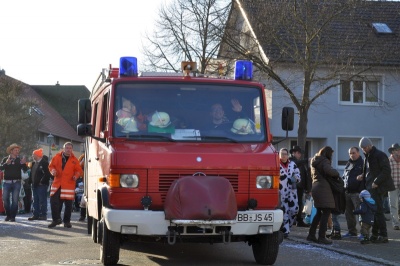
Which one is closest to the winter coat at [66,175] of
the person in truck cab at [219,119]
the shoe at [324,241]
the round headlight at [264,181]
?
the shoe at [324,241]

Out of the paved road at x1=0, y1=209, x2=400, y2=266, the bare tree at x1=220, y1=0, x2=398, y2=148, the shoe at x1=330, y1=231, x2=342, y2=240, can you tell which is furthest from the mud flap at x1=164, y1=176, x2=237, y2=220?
the bare tree at x1=220, y1=0, x2=398, y2=148

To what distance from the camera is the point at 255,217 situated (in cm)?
1048

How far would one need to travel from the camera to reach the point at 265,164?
420 inches

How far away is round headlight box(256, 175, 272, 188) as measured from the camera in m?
10.7

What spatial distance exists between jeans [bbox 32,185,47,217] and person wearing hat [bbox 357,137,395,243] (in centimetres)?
957

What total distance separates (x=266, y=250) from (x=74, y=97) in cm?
9531

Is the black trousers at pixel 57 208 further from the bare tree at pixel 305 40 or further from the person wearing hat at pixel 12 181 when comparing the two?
the bare tree at pixel 305 40

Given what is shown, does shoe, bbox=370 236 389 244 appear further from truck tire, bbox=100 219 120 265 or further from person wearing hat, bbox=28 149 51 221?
person wearing hat, bbox=28 149 51 221

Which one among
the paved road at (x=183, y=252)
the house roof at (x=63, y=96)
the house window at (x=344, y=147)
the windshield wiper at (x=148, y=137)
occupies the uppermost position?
the house roof at (x=63, y=96)

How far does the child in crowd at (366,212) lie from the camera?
1444 cm

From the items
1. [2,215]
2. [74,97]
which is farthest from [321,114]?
[74,97]

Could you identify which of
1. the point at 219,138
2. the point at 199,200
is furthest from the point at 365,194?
the point at 199,200

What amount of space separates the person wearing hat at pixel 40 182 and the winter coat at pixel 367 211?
9.00 m

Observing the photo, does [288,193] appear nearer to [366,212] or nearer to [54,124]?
[366,212]
